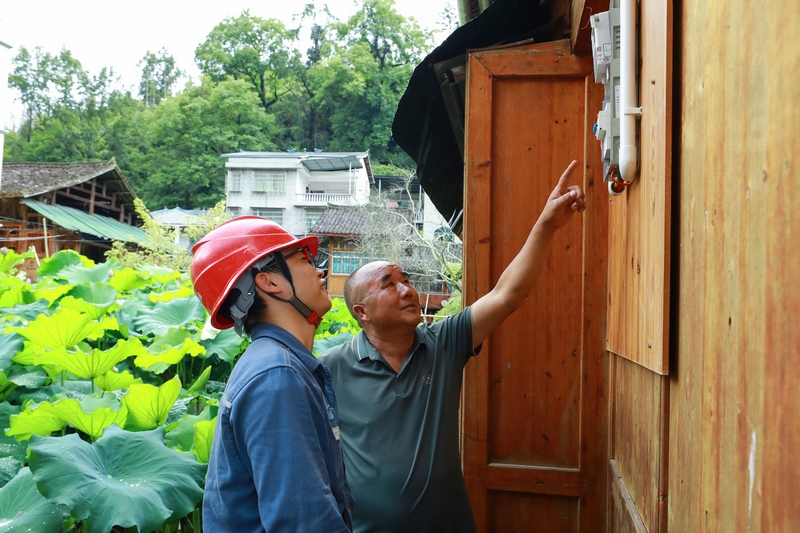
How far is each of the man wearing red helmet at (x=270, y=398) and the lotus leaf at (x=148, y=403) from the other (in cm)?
175

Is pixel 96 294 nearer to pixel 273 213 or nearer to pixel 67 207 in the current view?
pixel 67 207

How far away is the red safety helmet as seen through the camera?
60.2 inches

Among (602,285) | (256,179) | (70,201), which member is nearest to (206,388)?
(602,285)

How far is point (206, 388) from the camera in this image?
15.4ft

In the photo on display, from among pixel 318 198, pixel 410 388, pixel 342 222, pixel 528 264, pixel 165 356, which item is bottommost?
pixel 165 356

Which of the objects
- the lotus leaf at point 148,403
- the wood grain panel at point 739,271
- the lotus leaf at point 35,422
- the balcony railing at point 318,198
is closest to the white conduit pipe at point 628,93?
Answer: the wood grain panel at point 739,271

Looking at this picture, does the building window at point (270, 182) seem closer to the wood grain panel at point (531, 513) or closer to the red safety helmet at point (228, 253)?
the wood grain panel at point (531, 513)

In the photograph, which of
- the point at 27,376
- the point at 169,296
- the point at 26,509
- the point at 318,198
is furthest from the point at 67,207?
the point at 26,509

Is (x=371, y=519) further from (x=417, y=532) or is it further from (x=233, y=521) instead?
→ (x=233, y=521)

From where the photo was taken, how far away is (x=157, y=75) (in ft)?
209

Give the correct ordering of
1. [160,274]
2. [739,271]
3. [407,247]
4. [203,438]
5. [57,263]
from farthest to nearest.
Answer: [407,247]
[160,274]
[57,263]
[203,438]
[739,271]

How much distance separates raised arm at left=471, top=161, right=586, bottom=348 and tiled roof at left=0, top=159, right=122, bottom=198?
28359 millimetres

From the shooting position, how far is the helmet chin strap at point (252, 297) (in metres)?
1.53

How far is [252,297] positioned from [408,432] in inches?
42.6
